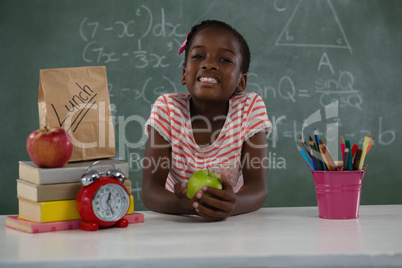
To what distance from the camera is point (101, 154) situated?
1175 millimetres

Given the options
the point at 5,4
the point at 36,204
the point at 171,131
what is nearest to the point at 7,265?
the point at 36,204

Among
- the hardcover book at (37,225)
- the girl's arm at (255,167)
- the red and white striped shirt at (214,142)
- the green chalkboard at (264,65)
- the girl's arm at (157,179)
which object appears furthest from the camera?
the green chalkboard at (264,65)

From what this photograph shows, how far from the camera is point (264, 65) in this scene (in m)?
3.18

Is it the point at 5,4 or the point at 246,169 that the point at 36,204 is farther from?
the point at 5,4

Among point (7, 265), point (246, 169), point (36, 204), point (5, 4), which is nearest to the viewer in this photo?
point (7, 265)

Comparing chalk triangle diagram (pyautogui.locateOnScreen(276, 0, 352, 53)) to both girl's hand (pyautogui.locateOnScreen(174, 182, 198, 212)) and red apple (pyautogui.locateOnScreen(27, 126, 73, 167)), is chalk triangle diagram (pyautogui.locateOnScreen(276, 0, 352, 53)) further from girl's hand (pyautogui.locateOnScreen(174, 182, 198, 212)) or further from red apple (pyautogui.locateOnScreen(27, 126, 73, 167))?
red apple (pyautogui.locateOnScreen(27, 126, 73, 167))

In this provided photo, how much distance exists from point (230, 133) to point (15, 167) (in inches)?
75.7

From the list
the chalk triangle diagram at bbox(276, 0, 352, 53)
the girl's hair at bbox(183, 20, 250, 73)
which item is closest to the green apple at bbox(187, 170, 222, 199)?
the girl's hair at bbox(183, 20, 250, 73)

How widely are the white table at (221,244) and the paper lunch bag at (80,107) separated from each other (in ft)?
0.71

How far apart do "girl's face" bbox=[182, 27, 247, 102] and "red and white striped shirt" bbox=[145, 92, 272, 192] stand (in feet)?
0.29

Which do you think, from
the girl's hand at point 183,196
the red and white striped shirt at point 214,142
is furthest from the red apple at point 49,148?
the red and white striped shirt at point 214,142

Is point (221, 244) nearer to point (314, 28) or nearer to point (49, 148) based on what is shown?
point (49, 148)

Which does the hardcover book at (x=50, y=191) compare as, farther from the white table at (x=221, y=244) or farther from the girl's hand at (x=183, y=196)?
the girl's hand at (x=183, y=196)

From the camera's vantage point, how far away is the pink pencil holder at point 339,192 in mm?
1152
